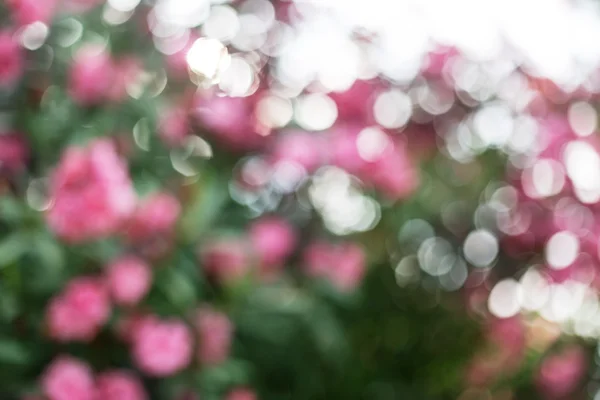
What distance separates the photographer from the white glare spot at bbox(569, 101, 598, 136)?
129cm

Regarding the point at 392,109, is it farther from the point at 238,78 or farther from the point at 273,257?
the point at 273,257

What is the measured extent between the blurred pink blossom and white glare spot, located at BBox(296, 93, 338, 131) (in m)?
0.23

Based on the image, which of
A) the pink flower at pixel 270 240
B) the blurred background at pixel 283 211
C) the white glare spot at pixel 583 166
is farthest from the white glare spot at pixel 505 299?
the pink flower at pixel 270 240

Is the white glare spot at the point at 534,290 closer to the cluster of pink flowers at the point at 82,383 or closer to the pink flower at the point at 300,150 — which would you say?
the pink flower at the point at 300,150

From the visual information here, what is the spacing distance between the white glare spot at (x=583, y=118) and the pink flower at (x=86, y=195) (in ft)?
3.13

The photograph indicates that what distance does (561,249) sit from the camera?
124cm

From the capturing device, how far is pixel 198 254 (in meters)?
0.89

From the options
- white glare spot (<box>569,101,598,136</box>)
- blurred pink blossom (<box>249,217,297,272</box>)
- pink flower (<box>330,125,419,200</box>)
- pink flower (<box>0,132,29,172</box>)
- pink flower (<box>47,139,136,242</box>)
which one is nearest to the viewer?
pink flower (<box>47,139,136,242</box>)

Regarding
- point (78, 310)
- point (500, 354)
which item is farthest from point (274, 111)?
point (500, 354)

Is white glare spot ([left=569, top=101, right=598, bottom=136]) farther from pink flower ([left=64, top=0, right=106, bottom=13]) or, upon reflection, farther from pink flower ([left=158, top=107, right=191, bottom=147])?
pink flower ([left=64, top=0, right=106, bottom=13])

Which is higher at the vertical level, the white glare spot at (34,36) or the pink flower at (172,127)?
the white glare spot at (34,36)

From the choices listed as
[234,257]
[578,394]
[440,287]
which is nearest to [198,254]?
[234,257]

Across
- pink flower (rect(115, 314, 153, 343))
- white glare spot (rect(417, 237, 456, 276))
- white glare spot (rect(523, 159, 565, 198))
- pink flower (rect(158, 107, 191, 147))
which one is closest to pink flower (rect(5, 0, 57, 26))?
pink flower (rect(158, 107, 191, 147))

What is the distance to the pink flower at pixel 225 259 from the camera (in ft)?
2.95
